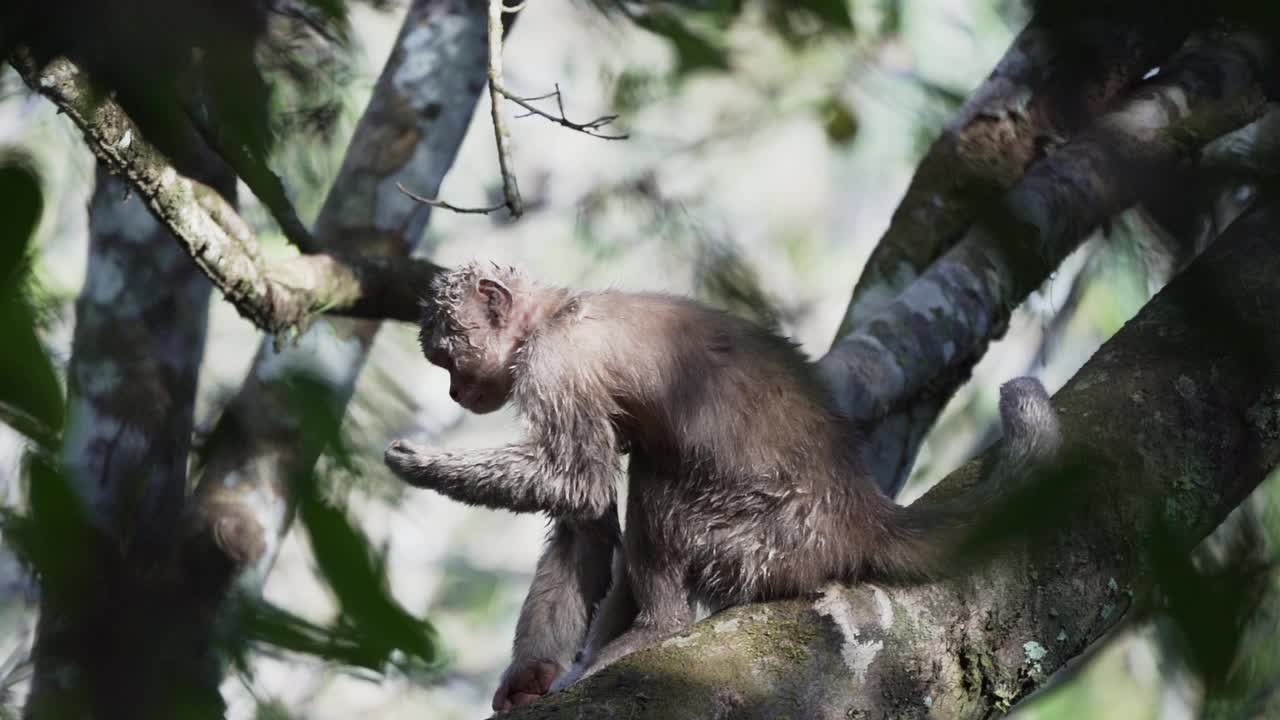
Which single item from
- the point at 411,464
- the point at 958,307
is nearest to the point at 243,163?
the point at 411,464

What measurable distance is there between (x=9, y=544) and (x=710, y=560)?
2959 millimetres

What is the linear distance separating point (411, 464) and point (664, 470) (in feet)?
2.52

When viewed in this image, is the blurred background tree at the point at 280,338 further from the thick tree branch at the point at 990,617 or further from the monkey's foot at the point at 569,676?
the monkey's foot at the point at 569,676

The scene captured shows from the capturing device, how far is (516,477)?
12.6 feet

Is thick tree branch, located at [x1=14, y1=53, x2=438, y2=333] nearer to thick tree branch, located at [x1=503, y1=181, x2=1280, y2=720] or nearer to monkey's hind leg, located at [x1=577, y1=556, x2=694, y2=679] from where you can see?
thick tree branch, located at [x1=503, y1=181, x2=1280, y2=720]

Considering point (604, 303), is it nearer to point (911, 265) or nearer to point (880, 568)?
point (880, 568)

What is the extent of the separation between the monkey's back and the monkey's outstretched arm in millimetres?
131

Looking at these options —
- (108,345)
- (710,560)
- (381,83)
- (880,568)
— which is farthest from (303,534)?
(381,83)

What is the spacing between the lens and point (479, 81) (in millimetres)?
5934

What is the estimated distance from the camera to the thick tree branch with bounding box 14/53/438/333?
10.3 ft

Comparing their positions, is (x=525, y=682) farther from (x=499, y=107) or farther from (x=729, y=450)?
(x=499, y=107)

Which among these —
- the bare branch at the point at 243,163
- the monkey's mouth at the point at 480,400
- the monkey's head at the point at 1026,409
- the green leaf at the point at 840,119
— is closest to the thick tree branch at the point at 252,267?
the monkey's mouth at the point at 480,400

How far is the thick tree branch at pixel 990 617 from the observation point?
7.86ft

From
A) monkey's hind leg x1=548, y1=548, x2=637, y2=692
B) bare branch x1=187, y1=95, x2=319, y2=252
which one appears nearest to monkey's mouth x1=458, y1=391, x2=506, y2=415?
monkey's hind leg x1=548, y1=548, x2=637, y2=692
